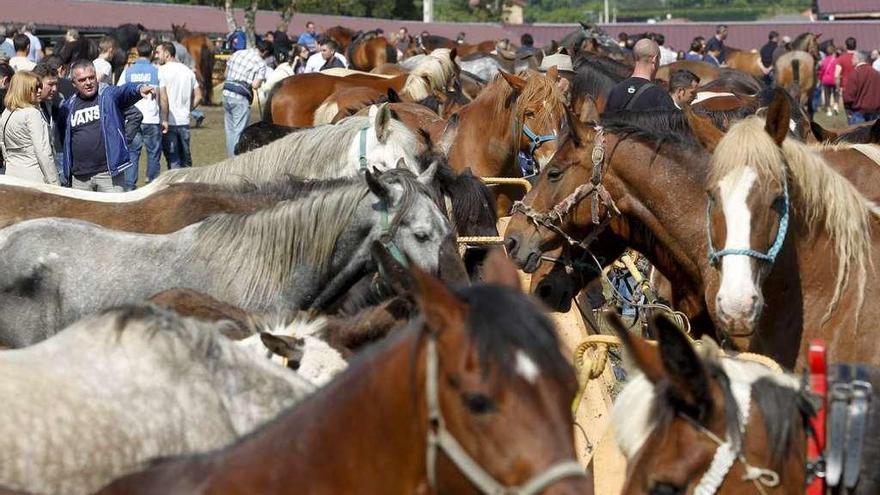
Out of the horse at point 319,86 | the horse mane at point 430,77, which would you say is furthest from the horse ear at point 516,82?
the horse at point 319,86

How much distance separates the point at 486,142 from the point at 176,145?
23.7 ft

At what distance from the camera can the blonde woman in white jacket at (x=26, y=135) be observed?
10195mm

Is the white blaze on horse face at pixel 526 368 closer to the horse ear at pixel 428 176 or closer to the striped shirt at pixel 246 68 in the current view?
the horse ear at pixel 428 176

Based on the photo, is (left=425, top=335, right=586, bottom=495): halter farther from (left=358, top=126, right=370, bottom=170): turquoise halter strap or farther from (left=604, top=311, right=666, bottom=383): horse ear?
(left=358, top=126, right=370, bottom=170): turquoise halter strap

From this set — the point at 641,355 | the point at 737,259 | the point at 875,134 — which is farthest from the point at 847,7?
the point at 641,355

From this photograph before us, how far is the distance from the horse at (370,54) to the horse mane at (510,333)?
81.9 ft

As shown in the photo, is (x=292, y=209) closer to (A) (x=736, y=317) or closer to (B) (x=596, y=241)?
(B) (x=596, y=241)

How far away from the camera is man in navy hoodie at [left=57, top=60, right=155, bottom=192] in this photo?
436 inches

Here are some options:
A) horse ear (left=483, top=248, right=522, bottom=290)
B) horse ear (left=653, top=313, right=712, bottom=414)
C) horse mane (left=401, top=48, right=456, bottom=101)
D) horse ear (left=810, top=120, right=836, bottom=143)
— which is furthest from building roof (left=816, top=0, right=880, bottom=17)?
horse ear (left=483, top=248, right=522, bottom=290)

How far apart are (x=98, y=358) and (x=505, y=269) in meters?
1.34

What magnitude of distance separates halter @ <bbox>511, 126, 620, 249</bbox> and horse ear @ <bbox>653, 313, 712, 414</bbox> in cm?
324

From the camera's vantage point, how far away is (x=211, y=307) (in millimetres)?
4754

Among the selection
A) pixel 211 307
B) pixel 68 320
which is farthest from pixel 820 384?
pixel 68 320

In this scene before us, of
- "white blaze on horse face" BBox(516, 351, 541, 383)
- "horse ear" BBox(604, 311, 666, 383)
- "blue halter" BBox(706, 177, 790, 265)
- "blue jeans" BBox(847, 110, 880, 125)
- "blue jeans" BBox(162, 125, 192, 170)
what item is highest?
"white blaze on horse face" BBox(516, 351, 541, 383)
